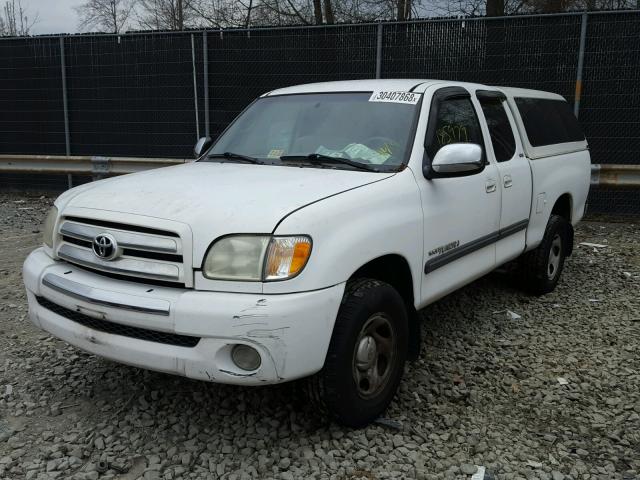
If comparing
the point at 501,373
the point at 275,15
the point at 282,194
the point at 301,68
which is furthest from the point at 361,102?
the point at 275,15

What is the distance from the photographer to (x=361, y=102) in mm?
4152

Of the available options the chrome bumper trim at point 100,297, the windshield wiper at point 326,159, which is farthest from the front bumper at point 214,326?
the windshield wiper at point 326,159

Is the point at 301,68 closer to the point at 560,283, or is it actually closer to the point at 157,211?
the point at 560,283

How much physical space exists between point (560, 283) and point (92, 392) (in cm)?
445

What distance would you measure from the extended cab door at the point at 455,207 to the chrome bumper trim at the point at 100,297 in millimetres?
1576

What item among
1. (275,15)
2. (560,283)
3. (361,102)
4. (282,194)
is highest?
(275,15)

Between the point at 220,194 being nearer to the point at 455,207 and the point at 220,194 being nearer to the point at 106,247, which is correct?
the point at 106,247

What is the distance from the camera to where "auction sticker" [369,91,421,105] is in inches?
159

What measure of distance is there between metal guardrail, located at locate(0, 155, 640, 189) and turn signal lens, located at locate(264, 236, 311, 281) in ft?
20.3

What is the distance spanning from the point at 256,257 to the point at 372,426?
1193 mm

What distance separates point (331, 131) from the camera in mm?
4043

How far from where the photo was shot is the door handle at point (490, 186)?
4289 millimetres

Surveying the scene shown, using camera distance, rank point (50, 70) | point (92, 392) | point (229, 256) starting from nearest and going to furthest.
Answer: point (229, 256), point (92, 392), point (50, 70)

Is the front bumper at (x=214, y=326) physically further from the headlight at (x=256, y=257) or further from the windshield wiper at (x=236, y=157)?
the windshield wiper at (x=236, y=157)
